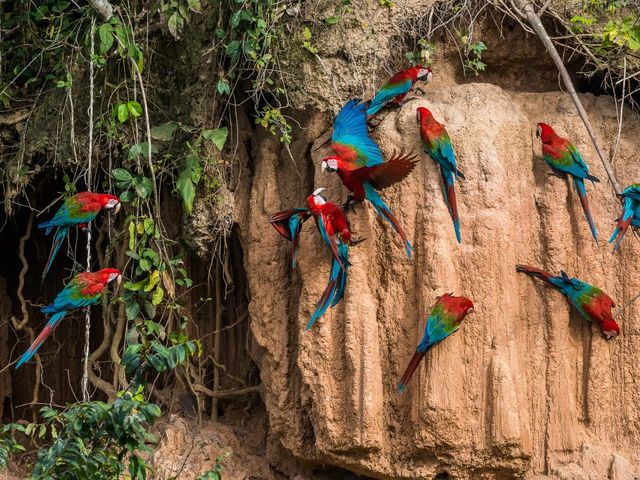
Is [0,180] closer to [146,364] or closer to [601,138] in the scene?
[146,364]

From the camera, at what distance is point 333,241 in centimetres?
504

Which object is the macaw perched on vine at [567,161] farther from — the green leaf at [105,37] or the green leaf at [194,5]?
the green leaf at [105,37]

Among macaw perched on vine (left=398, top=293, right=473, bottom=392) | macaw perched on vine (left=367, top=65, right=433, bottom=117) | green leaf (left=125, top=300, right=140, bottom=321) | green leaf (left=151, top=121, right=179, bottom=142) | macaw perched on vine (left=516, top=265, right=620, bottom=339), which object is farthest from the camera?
green leaf (left=151, top=121, right=179, bottom=142)

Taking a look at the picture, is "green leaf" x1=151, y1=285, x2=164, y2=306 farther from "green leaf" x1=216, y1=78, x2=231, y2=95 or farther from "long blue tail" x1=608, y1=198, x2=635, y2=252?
"long blue tail" x1=608, y1=198, x2=635, y2=252

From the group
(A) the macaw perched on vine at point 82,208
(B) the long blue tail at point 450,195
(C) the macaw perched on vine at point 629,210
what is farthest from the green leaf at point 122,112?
(C) the macaw perched on vine at point 629,210

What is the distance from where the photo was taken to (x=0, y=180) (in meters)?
5.88

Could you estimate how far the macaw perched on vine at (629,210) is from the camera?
5.09m

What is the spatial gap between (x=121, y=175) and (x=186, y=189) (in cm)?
28

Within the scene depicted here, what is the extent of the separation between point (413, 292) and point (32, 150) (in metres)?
1.91

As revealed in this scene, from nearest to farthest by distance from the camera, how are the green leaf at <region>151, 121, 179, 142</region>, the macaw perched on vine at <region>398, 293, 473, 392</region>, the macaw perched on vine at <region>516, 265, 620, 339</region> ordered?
the macaw perched on vine at <region>398, 293, 473, 392</region> → the macaw perched on vine at <region>516, 265, 620, 339</region> → the green leaf at <region>151, 121, 179, 142</region>

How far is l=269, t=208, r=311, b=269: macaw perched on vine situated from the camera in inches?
202

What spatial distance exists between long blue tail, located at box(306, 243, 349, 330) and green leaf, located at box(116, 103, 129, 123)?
1.07 metres

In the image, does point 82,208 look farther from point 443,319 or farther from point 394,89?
point 443,319

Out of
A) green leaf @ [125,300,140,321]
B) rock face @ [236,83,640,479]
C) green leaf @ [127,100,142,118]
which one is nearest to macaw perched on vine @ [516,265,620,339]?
rock face @ [236,83,640,479]
